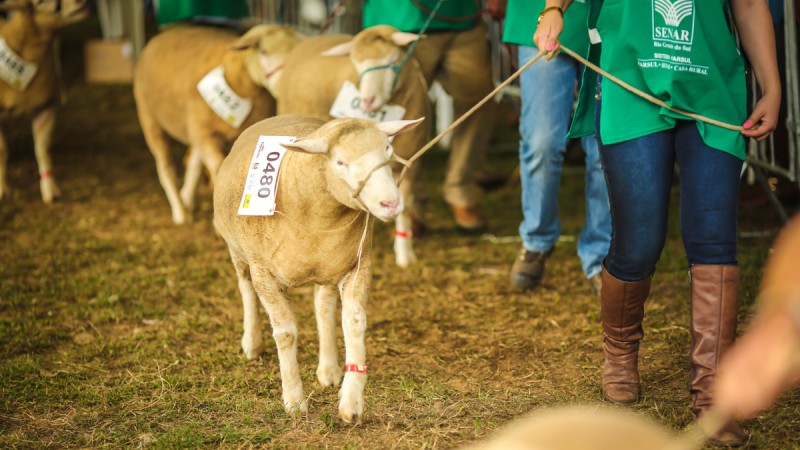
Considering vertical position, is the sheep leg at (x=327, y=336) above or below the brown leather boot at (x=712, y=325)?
below

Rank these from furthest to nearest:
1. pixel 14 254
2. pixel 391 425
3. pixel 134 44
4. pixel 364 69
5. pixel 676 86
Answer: pixel 134 44 < pixel 14 254 < pixel 364 69 < pixel 391 425 < pixel 676 86

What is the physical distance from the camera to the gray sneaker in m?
4.77

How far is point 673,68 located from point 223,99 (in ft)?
11.7

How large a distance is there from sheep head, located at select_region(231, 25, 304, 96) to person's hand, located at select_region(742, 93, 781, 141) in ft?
11.3

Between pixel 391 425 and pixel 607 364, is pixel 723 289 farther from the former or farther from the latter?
pixel 391 425

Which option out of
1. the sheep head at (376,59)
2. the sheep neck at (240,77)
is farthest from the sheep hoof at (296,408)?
the sheep neck at (240,77)

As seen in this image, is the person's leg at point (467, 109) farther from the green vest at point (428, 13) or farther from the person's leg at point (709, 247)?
the person's leg at point (709, 247)

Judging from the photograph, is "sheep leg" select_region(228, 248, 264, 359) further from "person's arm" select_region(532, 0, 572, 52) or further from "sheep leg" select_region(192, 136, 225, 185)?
"sheep leg" select_region(192, 136, 225, 185)

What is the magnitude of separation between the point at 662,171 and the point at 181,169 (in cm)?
629

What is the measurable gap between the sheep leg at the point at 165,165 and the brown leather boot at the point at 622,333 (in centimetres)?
392

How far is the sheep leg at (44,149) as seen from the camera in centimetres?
704

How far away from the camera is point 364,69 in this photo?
513 centimetres

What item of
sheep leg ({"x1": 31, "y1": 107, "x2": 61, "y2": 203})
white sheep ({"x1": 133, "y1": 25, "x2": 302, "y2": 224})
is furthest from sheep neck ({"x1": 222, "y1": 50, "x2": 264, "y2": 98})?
sheep leg ({"x1": 31, "y1": 107, "x2": 61, "y2": 203})

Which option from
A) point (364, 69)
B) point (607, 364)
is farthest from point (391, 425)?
point (364, 69)
